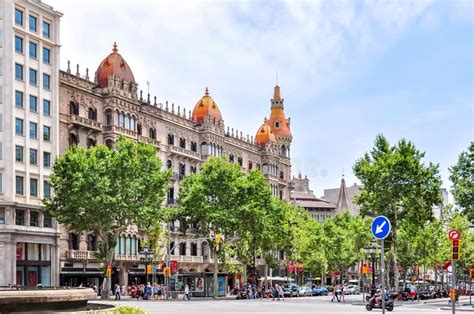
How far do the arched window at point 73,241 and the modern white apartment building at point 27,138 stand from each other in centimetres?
327

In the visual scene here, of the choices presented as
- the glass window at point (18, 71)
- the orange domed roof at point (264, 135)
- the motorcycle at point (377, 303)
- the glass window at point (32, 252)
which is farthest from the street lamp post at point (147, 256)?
the orange domed roof at point (264, 135)

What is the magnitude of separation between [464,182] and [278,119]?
236ft

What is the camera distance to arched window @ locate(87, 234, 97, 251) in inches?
3169

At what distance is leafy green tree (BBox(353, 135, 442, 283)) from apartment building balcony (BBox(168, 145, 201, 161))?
90.0ft

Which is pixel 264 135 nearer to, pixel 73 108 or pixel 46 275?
pixel 73 108

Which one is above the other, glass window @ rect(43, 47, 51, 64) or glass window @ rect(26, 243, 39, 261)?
glass window @ rect(43, 47, 51, 64)

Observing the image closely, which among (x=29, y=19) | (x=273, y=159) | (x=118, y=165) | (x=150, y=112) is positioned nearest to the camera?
(x=118, y=165)

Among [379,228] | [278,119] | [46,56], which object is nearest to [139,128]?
[46,56]

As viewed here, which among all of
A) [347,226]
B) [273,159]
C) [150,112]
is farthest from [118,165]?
[347,226]

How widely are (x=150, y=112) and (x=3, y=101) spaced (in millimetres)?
23880

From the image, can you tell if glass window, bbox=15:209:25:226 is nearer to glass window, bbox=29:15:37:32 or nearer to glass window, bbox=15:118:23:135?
glass window, bbox=15:118:23:135

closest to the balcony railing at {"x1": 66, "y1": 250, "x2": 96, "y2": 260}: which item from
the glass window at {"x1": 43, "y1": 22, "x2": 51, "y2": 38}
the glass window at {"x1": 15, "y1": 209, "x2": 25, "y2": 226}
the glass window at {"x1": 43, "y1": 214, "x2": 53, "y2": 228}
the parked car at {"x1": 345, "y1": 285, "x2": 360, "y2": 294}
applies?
the glass window at {"x1": 43, "y1": 214, "x2": 53, "y2": 228}

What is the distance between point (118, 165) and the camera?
6794 cm

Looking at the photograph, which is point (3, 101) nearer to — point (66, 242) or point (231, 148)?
point (66, 242)
